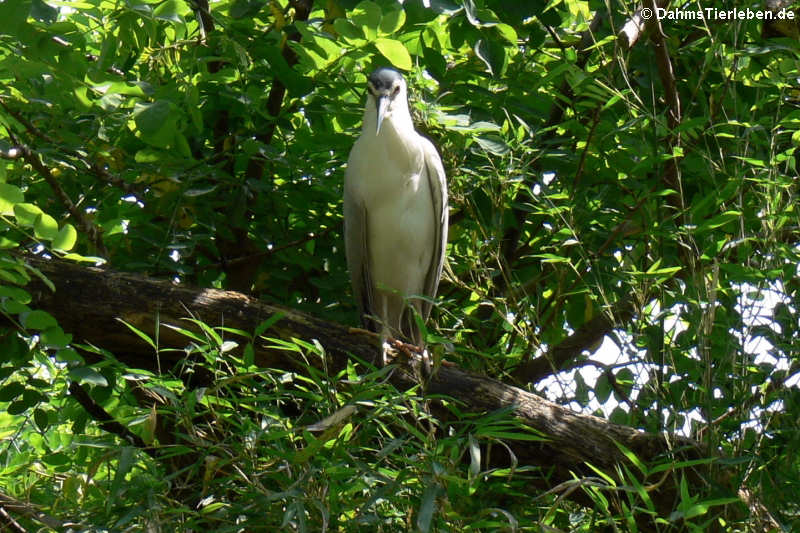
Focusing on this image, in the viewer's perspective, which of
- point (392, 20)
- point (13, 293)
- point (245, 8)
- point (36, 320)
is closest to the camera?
point (13, 293)

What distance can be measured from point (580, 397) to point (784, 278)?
92cm

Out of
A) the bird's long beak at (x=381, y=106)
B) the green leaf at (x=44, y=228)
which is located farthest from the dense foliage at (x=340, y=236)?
the bird's long beak at (x=381, y=106)

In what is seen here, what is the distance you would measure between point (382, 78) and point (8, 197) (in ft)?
6.64

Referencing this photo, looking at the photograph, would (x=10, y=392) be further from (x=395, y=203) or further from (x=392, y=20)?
(x=395, y=203)

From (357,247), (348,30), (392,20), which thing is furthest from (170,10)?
(357,247)

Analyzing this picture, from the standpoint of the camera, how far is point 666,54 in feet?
12.3

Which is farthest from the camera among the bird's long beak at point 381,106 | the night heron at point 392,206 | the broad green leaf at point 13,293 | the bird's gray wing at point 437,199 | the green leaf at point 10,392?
the bird's gray wing at point 437,199

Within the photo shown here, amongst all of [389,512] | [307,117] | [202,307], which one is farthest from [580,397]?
[307,117]

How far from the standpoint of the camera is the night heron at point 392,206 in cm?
423

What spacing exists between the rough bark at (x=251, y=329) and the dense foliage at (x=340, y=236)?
9cm

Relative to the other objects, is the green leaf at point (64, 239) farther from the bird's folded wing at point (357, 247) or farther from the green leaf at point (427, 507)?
the bird's folded wing at point (357, 247)

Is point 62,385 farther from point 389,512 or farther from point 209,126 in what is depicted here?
point 389,512

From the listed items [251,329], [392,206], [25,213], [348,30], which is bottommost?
[392,206]

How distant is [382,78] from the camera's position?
4.18m
